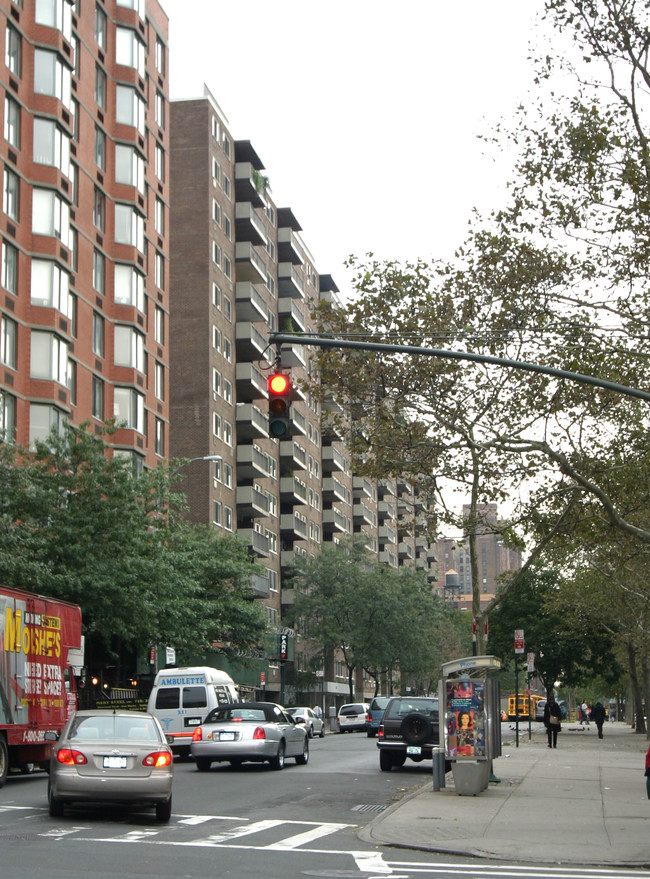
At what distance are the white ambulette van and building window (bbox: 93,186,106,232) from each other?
27037mm

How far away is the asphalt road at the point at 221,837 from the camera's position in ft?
38.6

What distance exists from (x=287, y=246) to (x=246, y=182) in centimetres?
1268

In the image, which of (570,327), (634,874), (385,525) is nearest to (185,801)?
(634,874)

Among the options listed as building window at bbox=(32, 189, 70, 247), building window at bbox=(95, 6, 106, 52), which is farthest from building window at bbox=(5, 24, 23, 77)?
building window at bbox=(95, 6, 106, 52)

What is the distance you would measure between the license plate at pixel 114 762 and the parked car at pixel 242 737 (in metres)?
10.9

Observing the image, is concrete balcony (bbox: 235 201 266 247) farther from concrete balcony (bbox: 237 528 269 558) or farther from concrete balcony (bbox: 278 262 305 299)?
concrete balcony (bbox: 237 528 269 558)

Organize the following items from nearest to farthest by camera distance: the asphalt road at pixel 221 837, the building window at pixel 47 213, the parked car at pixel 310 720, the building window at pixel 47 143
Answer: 1. the asphalt road at pixel 221 837
2. the building window at pixel 47 213
3. the building window at pixel 47 143
4. the parked car at pixel 310 720

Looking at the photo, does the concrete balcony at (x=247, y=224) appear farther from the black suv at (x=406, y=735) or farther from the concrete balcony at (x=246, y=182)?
the black suv at (x=406, y=735)

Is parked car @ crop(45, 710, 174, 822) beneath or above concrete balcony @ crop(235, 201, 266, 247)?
beneath

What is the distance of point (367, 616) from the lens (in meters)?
76.6

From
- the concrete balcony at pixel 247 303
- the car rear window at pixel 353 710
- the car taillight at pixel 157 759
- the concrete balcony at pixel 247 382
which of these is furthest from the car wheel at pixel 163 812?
the concrete balcony at pixel 247 303

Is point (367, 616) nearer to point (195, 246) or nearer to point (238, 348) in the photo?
point (238, 348)

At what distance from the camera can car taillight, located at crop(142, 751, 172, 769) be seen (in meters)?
15.5

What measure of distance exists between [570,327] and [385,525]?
10461 cm
